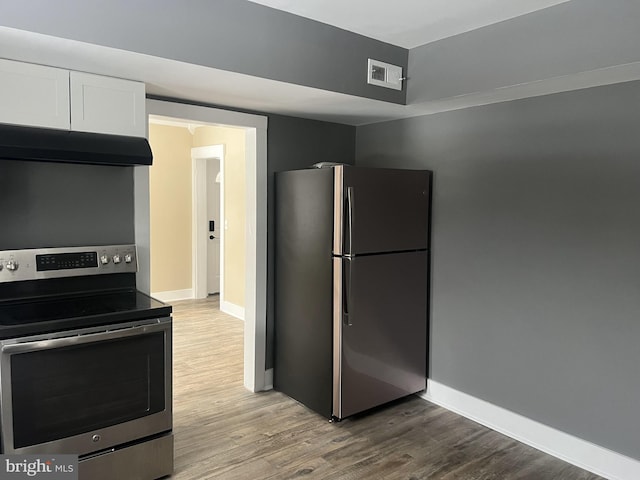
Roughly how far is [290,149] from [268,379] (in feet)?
5.88

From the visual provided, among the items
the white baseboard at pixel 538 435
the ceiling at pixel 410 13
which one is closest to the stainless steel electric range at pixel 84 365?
the ceiling at pixel 410 13

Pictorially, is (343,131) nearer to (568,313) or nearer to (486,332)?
(486,332)

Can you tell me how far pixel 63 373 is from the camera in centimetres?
223

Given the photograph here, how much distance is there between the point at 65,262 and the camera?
2.63m

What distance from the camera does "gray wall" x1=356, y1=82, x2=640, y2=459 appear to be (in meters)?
2.64

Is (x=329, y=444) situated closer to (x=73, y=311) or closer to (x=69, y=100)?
(x=73, y=311)

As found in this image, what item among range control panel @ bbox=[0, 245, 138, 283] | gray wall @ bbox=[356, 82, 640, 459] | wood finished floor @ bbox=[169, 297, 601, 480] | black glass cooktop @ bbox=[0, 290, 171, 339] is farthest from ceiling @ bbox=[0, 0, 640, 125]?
wood finished floor @ bbox=[169, 297, 601, 480]

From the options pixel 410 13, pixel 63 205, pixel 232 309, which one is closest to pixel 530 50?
pixel 410 13

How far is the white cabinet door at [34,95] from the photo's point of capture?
2.27m

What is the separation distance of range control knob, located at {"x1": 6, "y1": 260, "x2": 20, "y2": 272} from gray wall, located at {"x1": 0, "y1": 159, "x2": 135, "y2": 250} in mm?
104

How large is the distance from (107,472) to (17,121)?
171 centimetres

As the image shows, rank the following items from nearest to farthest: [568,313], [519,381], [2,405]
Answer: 1. [2,405]
2. [568,313]
3. [519,381]

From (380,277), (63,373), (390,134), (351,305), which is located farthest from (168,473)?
(390,134)

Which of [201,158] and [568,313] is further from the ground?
[201,158]
